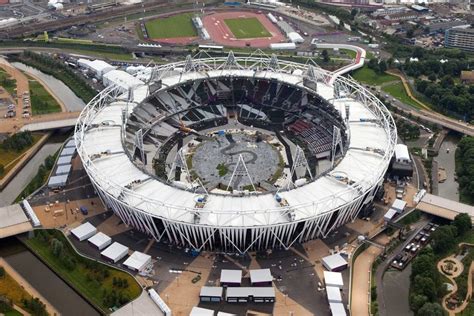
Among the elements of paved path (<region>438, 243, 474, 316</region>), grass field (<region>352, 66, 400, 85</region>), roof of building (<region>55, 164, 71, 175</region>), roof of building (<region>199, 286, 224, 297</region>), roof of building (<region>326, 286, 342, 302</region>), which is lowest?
paved path (<region>438, 243, 474, 316</region>)

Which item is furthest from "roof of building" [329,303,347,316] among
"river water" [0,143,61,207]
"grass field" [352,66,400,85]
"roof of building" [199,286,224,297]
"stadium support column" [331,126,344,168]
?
"grass field" [352,66,400,85]

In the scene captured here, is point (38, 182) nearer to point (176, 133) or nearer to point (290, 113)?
point (176, 133)

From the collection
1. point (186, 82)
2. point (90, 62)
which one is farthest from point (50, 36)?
point (186, 82)

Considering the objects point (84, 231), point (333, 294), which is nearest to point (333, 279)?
point (333, 294)

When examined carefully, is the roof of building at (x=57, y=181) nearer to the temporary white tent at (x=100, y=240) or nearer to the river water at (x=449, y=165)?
the temporary white tent at (x=100, y=240)

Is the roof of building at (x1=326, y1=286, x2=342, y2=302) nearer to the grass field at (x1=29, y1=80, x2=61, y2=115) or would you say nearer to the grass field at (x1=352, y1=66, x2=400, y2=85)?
the grass field at (x1=352, y1=66, x2=400, y2=85)
